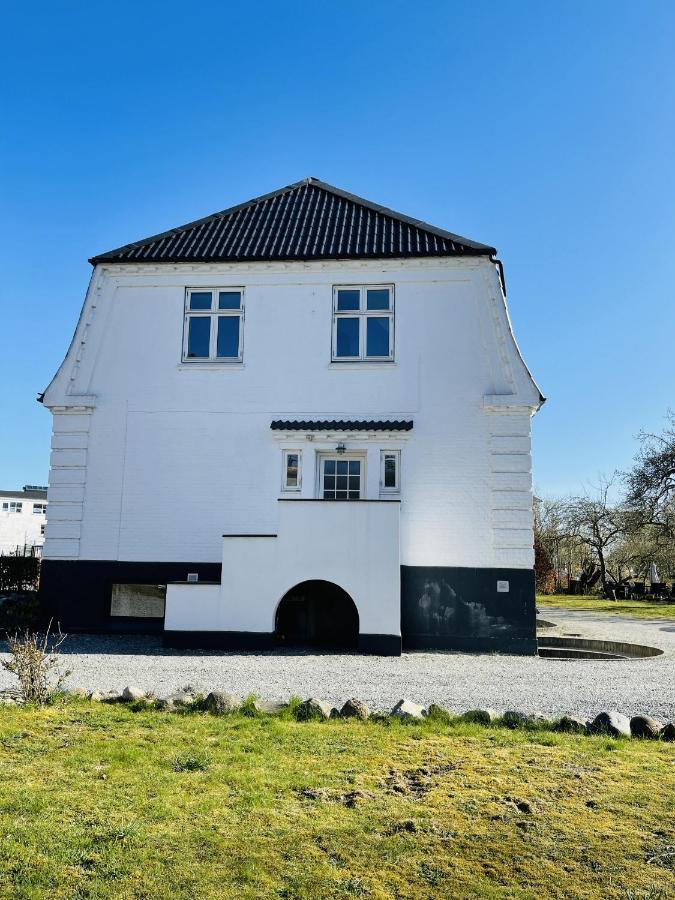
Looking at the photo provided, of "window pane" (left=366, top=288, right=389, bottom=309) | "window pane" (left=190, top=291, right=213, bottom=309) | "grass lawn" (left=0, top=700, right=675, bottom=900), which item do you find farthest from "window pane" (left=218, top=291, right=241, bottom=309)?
"grass lawn" (left=0, top=700, right=675, bottom=900)

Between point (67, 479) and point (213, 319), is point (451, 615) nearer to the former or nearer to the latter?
point (213, 319)

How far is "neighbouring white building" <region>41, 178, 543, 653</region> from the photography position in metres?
14.0

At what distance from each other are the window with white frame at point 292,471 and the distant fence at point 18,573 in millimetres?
9342

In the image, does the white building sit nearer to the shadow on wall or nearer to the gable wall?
the gable wall

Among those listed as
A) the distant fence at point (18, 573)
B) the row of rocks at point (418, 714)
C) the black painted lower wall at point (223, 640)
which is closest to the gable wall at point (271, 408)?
the black painted lower wall at point (223, 640)

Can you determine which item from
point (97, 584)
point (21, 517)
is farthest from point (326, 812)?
point (21, 517)

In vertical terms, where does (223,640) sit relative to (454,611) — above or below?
below

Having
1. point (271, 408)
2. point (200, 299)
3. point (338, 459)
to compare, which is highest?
Answer: point (200, 299)

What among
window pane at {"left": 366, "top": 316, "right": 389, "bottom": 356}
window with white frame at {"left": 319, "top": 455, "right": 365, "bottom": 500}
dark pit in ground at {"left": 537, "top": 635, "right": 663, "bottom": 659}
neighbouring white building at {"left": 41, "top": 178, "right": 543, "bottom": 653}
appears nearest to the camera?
dark pit in ground at {"left": 537, "top": 635, "right": 663, "bottom": 659}

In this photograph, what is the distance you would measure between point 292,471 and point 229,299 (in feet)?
12.9

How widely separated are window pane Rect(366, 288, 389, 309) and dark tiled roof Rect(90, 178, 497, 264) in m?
0.72

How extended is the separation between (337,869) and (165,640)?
9.27m

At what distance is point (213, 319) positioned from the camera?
604 inches

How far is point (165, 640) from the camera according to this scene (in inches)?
491
